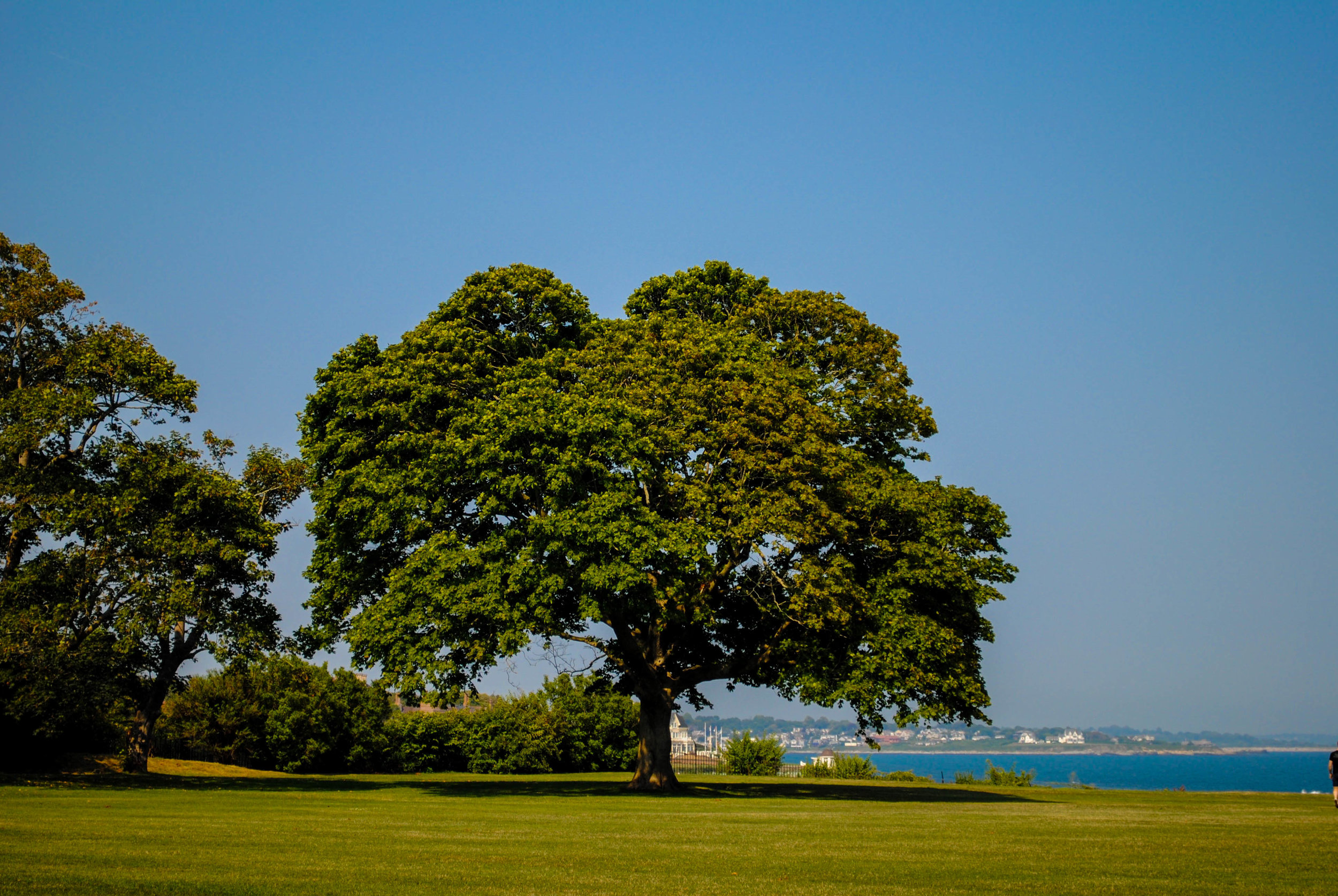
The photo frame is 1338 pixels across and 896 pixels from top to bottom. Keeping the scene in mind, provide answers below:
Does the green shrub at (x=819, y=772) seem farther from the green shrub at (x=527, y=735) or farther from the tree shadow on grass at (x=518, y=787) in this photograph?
the green shrub at (x=527, y=735)

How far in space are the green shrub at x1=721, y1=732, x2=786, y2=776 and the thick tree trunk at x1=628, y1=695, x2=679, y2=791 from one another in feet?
59.1

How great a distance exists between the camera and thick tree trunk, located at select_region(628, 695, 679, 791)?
33.8 metres

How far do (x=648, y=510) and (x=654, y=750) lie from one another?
1015cm

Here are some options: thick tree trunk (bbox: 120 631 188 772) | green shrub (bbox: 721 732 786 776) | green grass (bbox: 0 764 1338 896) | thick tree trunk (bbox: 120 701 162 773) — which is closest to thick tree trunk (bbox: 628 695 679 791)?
green grass (bbox: 0 764 1338 896)

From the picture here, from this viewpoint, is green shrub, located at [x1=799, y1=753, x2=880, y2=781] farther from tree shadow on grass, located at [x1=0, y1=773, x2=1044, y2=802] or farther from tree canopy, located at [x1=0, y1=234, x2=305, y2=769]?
tree canopy, located at [x1=0, y1=234, x2=305, y2=769]

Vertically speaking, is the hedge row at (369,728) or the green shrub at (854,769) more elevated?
the hedge row at (369,728)

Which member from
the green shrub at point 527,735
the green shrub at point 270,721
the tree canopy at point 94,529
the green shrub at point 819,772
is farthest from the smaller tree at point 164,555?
the green shrub at point 819,772

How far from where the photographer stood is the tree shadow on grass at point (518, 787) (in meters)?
29.0

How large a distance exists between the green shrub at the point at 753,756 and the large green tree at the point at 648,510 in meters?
17.7

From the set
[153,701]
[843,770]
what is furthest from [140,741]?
[843,770]

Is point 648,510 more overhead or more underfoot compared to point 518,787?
more overhead

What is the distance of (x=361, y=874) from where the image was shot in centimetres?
1087

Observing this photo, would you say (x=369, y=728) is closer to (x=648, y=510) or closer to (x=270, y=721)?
(x=270, y=721)

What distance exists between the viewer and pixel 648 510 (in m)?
29.2
